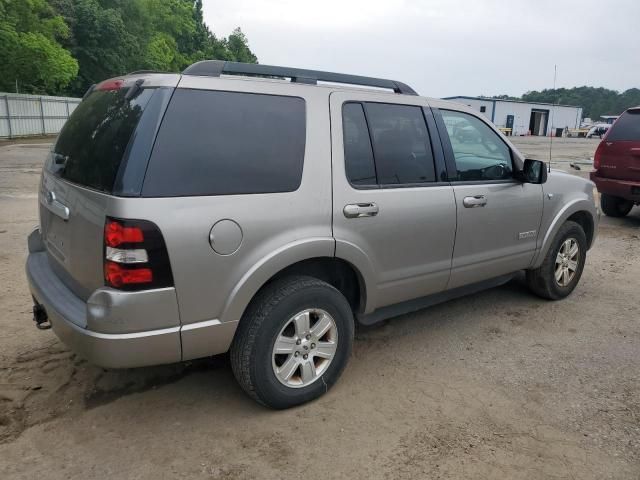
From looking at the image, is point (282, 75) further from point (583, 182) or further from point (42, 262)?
point (583, 182)

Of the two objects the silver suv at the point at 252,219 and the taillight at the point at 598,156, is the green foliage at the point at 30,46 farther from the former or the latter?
the silver suv at the point at 252,219

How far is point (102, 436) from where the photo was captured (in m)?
2.83

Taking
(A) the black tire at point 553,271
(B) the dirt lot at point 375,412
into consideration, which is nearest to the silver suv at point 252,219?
(B) the dirt lot at point 375,412

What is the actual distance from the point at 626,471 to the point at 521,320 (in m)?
1.97

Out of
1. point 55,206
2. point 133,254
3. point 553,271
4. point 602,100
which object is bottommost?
point 553,271

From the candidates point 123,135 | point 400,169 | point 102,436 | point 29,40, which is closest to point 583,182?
point 400,169

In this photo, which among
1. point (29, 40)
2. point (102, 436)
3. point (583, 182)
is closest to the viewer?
point (102, 436)

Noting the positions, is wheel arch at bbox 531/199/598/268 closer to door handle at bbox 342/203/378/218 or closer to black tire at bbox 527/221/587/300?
black tire at bbox 527/221/587/300

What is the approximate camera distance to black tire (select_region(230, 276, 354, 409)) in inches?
112

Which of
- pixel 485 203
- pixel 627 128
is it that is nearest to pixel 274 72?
pixel 485 203

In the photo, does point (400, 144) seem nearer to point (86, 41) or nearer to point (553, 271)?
point (553, 271)

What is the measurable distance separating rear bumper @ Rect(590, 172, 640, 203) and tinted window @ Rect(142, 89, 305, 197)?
680cm

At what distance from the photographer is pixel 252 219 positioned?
9.00ft

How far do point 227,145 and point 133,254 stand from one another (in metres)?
0.74
